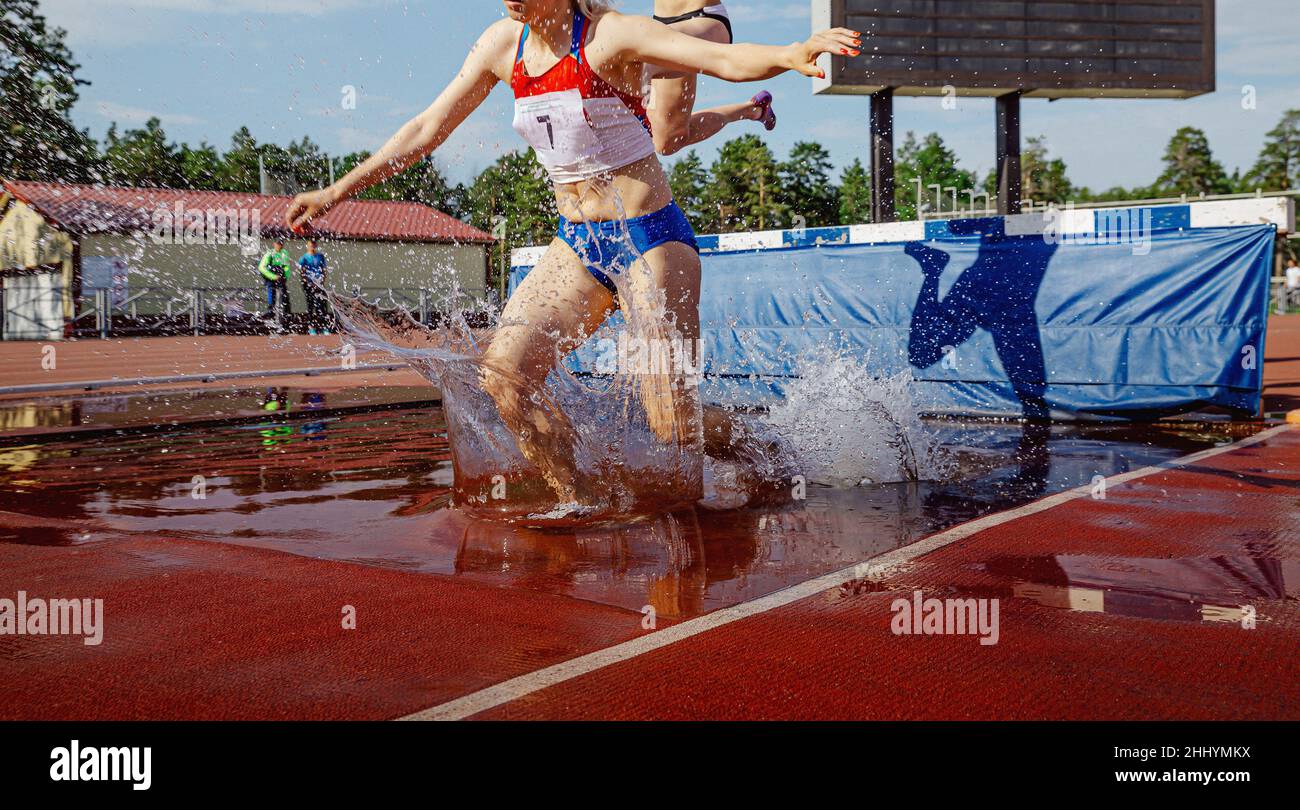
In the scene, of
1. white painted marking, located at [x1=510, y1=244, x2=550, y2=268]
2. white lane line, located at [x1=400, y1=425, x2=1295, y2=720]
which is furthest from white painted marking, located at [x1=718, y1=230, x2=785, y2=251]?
white lane line, located at [x1=400, y1=425, x2=1295, y2=720]

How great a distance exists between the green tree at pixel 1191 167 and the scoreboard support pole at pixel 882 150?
72.6m

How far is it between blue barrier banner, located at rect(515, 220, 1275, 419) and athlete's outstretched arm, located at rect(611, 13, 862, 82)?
6505 millimetres

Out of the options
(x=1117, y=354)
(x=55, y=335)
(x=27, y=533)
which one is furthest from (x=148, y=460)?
(x=55, y=335)

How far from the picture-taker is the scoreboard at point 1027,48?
1448 cm

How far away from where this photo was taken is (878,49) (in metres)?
14.5

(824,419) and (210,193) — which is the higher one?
(210,193)

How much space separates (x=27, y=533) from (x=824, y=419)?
4197 mm

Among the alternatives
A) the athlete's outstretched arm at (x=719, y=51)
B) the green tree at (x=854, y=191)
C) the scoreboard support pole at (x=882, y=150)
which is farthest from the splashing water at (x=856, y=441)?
the green tree at (x=854, y=191)

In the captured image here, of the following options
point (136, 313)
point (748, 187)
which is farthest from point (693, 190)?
point (136, 313)

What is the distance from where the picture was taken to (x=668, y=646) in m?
2.79

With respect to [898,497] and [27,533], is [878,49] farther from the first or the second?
[27,533]

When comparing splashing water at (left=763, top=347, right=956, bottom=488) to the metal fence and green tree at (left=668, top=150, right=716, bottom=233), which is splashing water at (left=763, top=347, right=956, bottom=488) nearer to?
the metal fence

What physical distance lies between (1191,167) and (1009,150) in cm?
7376
